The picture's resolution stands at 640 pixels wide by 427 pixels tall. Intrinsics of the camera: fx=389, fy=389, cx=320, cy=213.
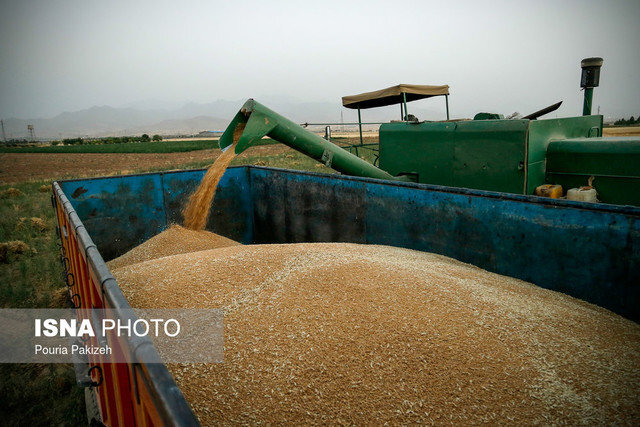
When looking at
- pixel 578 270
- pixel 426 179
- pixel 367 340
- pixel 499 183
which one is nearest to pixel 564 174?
pixel 499 183

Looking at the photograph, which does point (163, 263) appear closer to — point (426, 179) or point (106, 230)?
point (106, 230)

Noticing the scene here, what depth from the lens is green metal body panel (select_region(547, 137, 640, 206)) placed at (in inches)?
135

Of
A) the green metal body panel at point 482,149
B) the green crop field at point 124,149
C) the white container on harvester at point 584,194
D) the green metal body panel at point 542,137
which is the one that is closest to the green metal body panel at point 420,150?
the green metal body panel at point 482,149

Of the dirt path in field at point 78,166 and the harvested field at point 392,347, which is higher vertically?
the harvested field at point 392,347

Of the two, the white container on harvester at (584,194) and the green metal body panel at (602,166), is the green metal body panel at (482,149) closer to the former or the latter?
the green metal body panel at (602,166)

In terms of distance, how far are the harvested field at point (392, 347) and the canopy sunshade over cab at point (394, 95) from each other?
11.2 feet

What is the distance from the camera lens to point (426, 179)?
477 centimetres

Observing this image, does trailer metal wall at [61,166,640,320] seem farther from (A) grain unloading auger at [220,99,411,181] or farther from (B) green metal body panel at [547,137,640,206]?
(B) green metal body panel at [547,137,640,206]

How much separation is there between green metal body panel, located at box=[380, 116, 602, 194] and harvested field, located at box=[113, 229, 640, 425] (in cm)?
170

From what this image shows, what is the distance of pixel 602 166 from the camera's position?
11.8 ft

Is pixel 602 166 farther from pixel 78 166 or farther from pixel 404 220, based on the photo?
pixel 78 166

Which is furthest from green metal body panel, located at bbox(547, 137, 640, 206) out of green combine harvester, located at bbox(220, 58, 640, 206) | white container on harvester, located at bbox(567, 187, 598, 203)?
white container on harvester, located at bbox(567, 187, 598, 203)

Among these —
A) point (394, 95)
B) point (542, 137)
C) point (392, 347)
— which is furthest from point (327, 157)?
point (392, 347)

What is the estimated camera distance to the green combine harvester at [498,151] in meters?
A: 3.60
